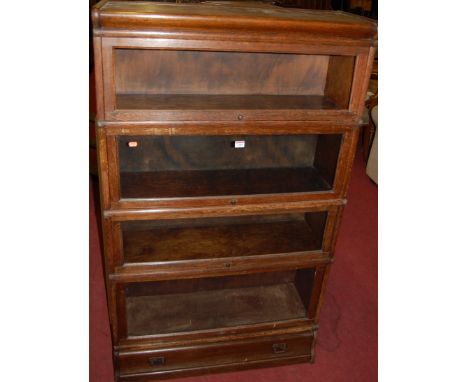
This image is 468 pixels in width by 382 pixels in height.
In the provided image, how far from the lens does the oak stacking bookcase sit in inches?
46.6

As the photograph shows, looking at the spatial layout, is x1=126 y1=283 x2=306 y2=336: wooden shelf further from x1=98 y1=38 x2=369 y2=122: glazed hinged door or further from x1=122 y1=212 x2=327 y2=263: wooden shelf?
x1=98 y1=38 x2=369 y2=122: glazed hinged door

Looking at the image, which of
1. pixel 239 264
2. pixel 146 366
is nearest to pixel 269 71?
pixel 239 264

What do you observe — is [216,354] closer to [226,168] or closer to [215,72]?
[226,168]

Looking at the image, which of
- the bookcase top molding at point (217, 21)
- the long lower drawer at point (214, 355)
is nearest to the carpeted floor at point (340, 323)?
the long lower drawer at point (214, 355)

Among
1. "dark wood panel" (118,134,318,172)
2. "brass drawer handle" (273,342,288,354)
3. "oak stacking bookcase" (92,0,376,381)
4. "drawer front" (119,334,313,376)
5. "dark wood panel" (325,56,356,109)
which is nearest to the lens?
"oak stacking bookcase" (92,0,376,381)

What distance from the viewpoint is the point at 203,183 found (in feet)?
4.91

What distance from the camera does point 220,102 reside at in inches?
53.1

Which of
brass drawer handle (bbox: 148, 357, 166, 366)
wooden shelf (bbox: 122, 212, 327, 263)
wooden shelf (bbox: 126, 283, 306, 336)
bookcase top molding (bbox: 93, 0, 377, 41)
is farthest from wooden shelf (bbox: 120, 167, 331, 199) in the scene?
brass drawer handle (bbox: 148, 357, 166, 366)

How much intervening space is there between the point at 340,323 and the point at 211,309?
740 millimetres

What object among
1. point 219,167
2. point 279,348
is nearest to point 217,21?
point 219,167

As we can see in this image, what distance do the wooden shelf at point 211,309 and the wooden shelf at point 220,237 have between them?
A: 1.26ft

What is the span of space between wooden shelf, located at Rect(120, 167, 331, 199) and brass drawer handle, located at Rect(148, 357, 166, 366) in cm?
75

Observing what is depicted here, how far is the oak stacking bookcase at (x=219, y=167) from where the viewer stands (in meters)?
1.18

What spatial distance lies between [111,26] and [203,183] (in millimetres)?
619
